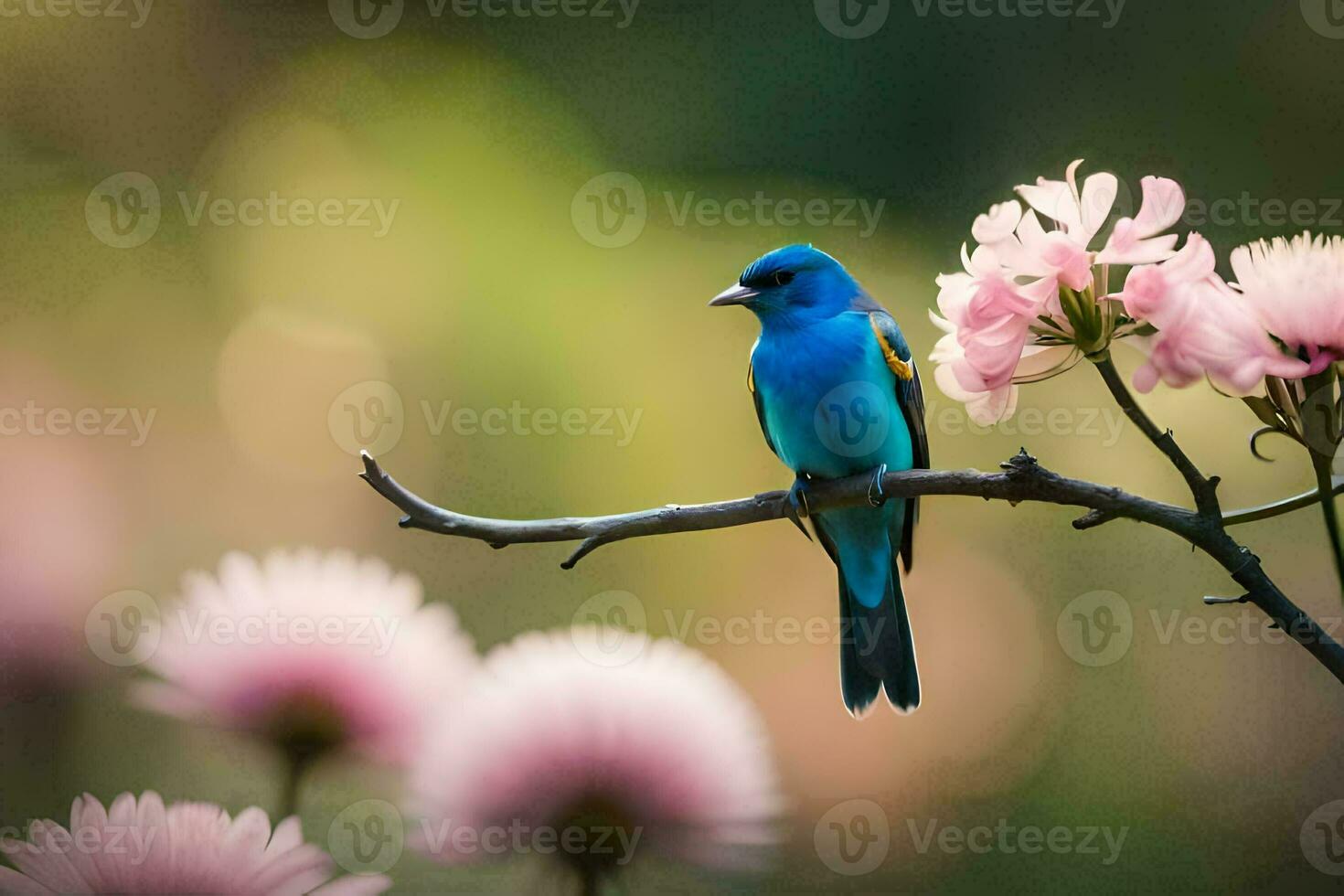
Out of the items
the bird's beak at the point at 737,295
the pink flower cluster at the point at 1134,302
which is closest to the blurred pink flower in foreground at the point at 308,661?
the pink flower cluster at the point at 1134,302

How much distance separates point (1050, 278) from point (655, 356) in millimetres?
870

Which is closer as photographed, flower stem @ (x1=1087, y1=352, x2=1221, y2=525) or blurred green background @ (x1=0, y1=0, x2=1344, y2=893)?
flower stem @ (x1=1087, y1=352, x2=1221, y2=525)

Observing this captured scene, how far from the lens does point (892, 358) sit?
87 centimetres

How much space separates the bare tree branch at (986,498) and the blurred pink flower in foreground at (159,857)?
0.45 feet

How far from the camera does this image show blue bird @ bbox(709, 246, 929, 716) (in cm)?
86

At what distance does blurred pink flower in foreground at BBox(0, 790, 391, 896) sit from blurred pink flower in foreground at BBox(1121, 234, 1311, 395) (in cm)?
33

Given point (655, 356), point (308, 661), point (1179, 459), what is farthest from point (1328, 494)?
point (655, 356)

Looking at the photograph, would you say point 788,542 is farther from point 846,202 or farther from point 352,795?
point 352,795

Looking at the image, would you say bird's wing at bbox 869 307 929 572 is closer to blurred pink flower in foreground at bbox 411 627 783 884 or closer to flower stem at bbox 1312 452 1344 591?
blurred pink flower in foreground at bbox 411 627 783 884

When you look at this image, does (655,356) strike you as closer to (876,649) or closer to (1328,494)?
(876,649)

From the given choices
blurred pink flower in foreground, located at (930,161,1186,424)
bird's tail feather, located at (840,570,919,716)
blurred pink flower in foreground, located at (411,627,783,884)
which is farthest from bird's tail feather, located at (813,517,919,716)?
blurred pink flower in foreground, located at (930,161,1186,424)

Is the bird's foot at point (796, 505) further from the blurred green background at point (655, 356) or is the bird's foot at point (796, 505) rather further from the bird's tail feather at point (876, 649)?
the blurred green background at point (655, 356)

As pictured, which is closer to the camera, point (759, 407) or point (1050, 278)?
point (1050, 278)

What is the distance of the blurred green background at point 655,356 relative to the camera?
109 centimetres
